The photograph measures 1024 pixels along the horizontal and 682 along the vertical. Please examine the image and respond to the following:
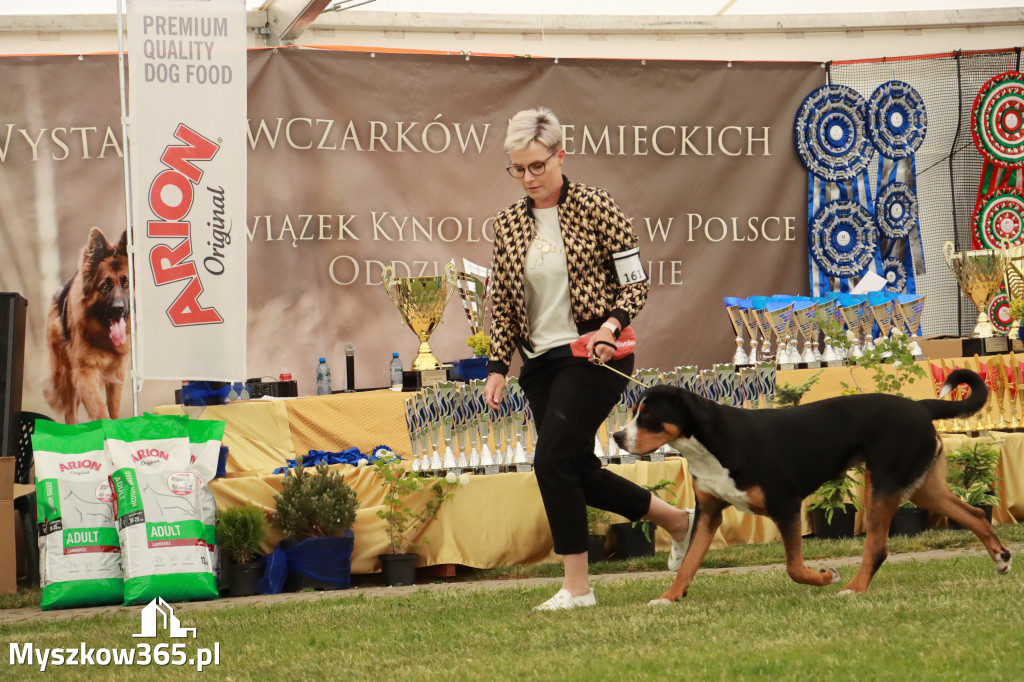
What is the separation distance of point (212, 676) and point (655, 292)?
5419 millimetres

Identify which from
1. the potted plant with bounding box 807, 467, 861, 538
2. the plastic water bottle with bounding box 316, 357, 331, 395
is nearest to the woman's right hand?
the potted plant with bounding box 807, 467, 861, 538

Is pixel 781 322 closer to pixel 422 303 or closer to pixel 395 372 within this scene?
pixel 422 303

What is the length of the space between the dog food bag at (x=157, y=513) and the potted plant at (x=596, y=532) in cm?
162

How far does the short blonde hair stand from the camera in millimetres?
3583

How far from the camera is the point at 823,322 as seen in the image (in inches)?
256

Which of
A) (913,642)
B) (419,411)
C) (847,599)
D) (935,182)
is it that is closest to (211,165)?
(419,411)

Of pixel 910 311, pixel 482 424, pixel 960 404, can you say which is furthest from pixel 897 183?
pixel 960 404

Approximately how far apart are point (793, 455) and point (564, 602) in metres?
0.83

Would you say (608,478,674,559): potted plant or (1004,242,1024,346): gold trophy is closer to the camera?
(608,478,674,559): potted plant

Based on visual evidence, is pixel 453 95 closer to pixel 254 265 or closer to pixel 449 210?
pixel 449 210

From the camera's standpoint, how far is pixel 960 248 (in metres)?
8.24

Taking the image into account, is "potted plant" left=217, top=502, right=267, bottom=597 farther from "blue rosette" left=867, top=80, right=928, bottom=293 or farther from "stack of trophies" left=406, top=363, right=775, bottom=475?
"blue rosette" left=867, top=80, right=928, bottom=293

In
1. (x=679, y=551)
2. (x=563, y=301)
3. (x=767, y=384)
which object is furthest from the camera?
(x=767, y=384)

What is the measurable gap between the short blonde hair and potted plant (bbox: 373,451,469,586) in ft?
6.22
